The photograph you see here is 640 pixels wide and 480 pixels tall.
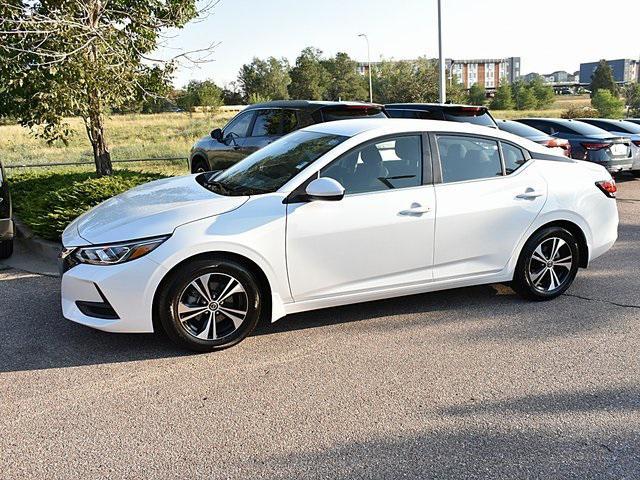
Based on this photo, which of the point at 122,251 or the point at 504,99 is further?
the point at 504,99

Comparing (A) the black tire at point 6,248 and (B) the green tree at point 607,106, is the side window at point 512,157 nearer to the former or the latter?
(A) the black tire at point 6,248

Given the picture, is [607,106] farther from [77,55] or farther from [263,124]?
[77,55]

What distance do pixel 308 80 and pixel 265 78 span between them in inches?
632

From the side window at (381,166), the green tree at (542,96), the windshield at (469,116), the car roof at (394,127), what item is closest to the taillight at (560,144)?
the windshield at (469,116)

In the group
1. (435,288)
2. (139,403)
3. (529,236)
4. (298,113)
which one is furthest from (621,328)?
(298,113)

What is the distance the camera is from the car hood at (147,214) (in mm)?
4156

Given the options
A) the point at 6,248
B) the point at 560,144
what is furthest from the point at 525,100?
the point at 6,248

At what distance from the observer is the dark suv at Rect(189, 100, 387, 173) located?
8.59 metres

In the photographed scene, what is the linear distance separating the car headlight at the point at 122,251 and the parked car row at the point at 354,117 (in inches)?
183

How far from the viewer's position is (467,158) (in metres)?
5.07

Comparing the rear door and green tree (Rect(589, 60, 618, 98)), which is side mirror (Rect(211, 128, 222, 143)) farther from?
green tree (Rect(589, 60, 618, 98))

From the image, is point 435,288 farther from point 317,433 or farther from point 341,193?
point 317,433

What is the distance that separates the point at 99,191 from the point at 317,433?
17.9ft

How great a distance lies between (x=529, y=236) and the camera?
5.19 metres
